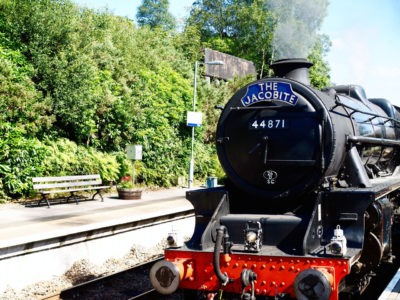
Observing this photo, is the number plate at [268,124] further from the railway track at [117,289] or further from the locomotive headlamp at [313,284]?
the railway track at [117,289]

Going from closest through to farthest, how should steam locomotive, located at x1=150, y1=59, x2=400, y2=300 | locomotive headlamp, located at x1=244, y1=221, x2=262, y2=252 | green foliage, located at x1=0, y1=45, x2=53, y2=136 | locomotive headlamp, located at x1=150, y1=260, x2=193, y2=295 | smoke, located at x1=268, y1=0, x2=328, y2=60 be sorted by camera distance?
steam locomotive, located at x1=150, y1=59, x2=400, y2=300
locomotive headlamp, located at x1=150, y1=260, x2=193, y2=295
locomotive headlamp, located at x1=244, y1=221, x2=262, y2=252
smoke, located at x1=268, y1=0, x2=328, y2=60
green foliage, located at x1=0, y1=45, x2=53, y2=136

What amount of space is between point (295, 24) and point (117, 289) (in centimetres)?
533

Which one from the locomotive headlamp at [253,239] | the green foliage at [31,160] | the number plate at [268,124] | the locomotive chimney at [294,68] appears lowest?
the locomotive headlamp at [253,239]

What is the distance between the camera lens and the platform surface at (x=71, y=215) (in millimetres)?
8338

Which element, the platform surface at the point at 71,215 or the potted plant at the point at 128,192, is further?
the potted plant at the point at 128,192

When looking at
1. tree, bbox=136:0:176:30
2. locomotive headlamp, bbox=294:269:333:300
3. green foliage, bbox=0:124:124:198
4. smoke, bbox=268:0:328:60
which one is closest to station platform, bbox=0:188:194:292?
green foliage, bbox=0:124:124:198

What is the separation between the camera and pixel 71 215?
1095 cm

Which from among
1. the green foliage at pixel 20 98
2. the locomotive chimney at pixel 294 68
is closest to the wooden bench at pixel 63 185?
the green foliage at pixel 20 98

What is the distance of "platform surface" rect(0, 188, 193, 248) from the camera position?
8.34 meters

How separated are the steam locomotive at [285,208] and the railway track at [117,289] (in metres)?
1.89

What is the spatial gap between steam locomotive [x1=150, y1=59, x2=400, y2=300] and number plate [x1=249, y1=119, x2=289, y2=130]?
0.01 meters

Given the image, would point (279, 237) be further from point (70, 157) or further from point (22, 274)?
point (70, 157)

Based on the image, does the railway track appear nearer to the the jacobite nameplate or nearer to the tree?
the the jacobite nameplate

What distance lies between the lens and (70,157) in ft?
47.4
